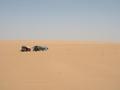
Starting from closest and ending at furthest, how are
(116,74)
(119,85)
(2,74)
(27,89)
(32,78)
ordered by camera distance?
(27,89), (119,85), (32,78), (2,74), (116,74)

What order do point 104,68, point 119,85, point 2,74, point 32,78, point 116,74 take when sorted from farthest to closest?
point 104,68, point 116,74, point 2,74, point 32,78, point 119,85

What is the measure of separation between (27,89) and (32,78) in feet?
6.81

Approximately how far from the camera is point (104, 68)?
15.4 metres

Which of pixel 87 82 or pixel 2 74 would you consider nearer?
pixel 87 82

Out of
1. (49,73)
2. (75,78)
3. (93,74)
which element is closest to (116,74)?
(93,74)

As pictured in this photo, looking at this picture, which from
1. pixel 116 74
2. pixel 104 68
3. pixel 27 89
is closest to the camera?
pixel 27 89

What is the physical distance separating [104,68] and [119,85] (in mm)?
4443

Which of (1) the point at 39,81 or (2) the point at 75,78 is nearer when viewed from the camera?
(1) the point at 39,81

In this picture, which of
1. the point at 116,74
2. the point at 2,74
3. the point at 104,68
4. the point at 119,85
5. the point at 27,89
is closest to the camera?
the point at 27,89

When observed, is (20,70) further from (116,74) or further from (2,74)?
(116,74)

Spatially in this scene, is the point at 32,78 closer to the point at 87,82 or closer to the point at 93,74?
the point at 87,82

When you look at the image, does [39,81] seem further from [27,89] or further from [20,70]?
[20,70]

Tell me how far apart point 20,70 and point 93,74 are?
12.8 ft

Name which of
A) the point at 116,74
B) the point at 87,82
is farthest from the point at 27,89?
the point at 116,74
